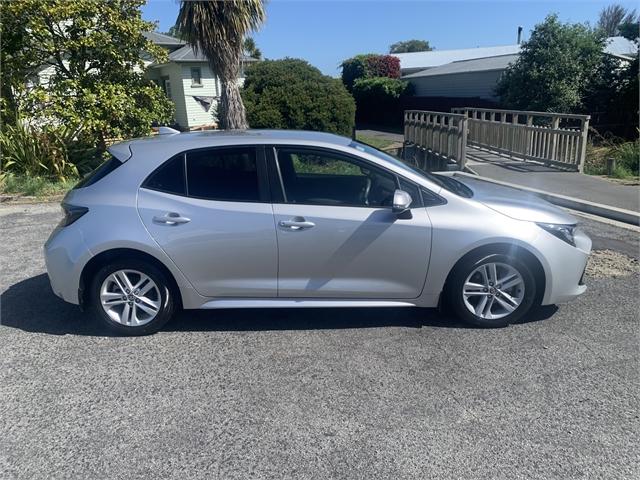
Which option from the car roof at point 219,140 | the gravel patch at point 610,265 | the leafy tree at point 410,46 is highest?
the leafy tree at point 410,46

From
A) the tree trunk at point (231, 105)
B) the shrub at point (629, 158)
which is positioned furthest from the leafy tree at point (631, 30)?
the tree trunk at point (231, 105)

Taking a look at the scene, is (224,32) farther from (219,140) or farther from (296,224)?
(296,224)

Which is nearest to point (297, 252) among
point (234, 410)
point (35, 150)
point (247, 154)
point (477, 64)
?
point (247, 154)

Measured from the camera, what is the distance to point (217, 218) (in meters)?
4.04

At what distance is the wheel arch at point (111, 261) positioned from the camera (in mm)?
4078

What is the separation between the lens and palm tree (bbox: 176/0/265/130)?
36.9ft

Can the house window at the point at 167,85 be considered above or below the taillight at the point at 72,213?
above

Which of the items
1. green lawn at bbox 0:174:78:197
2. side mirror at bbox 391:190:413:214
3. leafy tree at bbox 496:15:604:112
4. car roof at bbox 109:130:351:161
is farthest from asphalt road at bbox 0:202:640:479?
leafy tree at bbox 496:15:604:112

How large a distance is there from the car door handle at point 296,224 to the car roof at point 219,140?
666 mm

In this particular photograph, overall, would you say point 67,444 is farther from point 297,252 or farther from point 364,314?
point 364,314

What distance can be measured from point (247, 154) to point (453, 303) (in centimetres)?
202

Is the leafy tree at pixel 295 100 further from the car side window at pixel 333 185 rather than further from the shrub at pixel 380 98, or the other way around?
the shrub at pixel 380 98

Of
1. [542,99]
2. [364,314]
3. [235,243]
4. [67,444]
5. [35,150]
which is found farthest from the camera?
[542,99]

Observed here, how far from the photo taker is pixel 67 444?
9.66 feet
